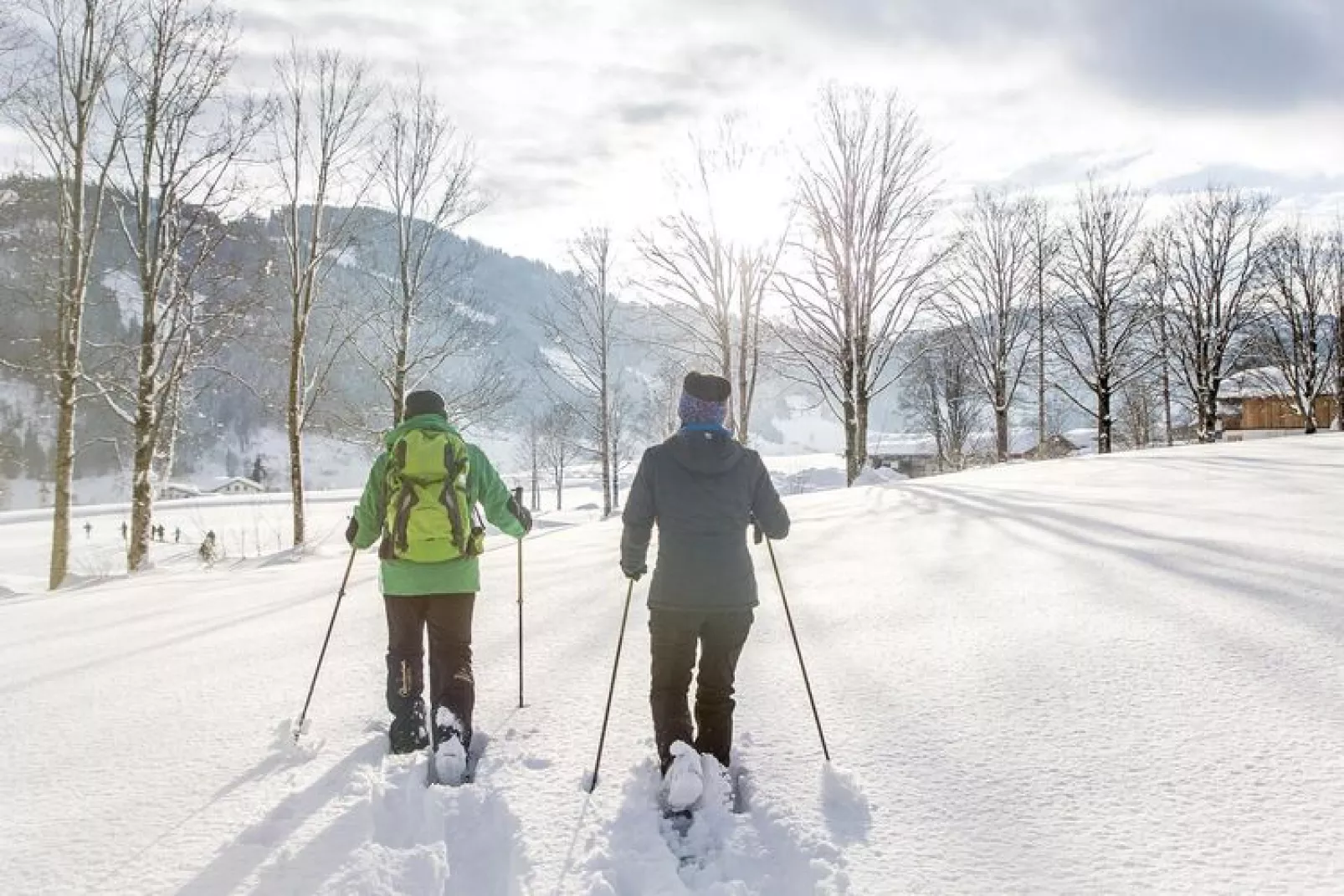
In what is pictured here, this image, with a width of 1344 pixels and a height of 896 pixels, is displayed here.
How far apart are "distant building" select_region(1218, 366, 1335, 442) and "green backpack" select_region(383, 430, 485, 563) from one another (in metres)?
57.8

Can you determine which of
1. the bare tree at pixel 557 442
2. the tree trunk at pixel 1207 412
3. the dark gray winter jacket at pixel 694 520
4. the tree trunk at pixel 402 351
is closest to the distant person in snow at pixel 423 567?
the dark gray winter jacket at pixel 694 520

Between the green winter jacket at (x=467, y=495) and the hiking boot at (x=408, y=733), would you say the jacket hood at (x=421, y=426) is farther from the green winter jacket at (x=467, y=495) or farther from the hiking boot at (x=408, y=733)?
the hiking boot at (x=408, y=733)

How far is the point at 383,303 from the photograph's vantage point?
64.0ft

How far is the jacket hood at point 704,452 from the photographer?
11.2 ft

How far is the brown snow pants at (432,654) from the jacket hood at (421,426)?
923mm

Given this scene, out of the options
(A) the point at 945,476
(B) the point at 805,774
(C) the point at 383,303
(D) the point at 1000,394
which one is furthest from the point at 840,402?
(B) the point at 805,774

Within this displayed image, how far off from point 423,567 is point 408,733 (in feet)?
3.11

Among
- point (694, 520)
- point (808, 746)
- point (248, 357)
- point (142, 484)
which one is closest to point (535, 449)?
point (142, 484)

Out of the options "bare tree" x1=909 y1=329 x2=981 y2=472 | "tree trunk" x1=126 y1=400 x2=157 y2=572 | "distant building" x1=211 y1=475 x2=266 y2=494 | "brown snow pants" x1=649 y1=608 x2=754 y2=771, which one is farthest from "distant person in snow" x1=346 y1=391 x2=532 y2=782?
"distant building" x1=211 y1=475 x2=266 y2=494

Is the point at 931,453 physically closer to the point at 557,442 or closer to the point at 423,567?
the point at 557,442

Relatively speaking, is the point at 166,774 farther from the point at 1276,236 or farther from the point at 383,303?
the point at 1276,236

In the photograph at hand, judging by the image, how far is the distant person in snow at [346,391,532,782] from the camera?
3887 mm

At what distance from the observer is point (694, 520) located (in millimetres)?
3414

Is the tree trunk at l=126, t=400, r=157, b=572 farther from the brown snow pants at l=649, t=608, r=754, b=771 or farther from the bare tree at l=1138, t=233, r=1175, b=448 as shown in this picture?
the bare tree at l=1138, t=233, r=1175, b=448
